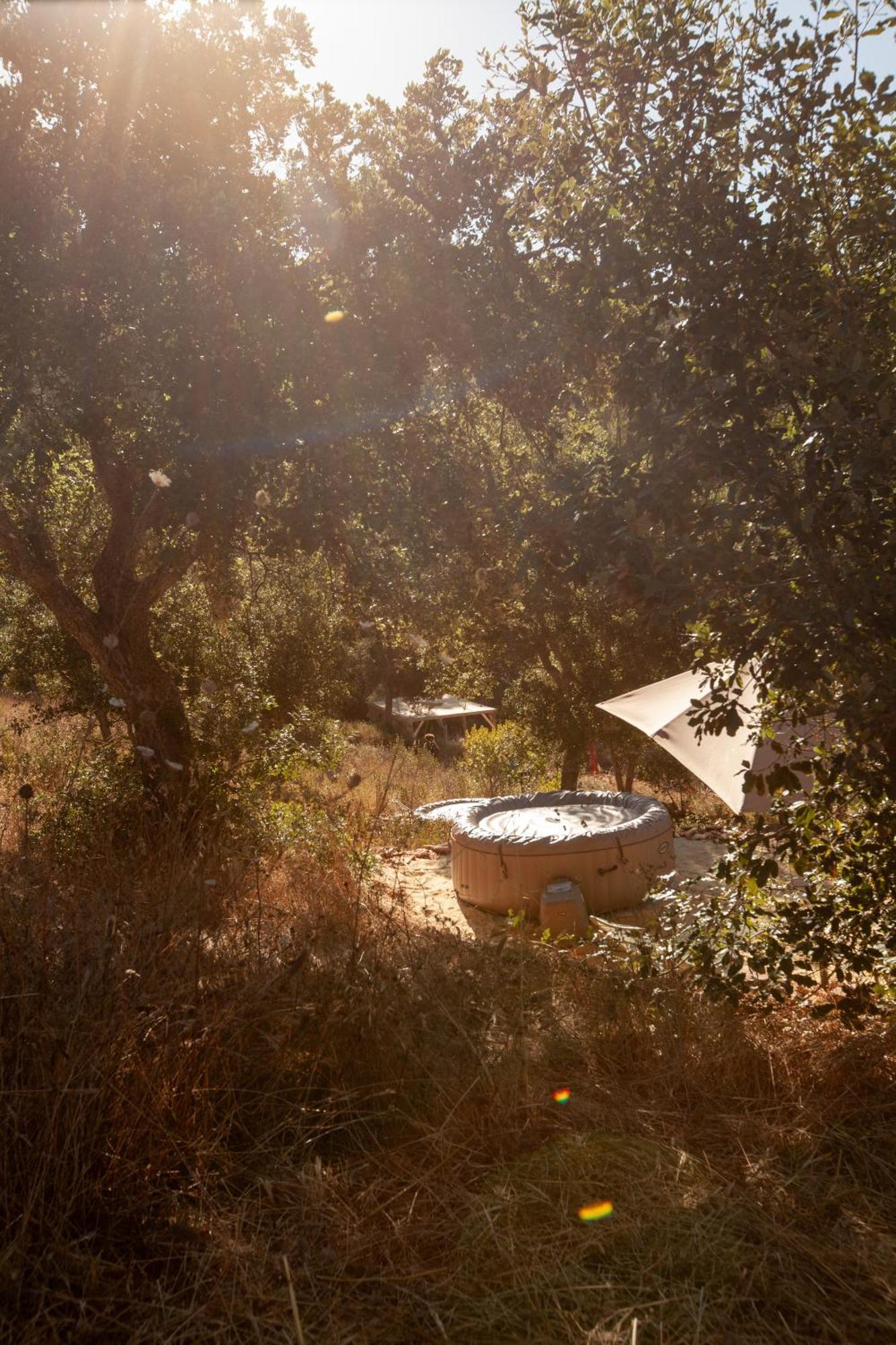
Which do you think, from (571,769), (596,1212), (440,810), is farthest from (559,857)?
(596,1212)

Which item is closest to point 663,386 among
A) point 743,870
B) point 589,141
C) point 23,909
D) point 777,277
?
point 777,277

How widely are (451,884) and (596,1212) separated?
8497mm

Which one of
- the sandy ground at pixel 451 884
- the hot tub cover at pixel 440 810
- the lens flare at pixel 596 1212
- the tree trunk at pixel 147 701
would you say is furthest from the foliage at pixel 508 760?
the lens flare at pixel 596 1212

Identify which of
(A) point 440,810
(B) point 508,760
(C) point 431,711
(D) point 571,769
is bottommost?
(A) point 440,810

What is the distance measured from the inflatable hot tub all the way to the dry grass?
18.3 feet

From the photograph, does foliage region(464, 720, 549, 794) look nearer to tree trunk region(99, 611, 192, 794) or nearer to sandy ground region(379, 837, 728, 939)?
sandy ground region(379, 837, 728, 939)

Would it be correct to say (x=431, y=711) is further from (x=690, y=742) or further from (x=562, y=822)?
(x=690, y=742)

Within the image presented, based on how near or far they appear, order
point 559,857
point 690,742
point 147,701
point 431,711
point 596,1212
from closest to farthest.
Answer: point 596,1212
point 147,701
point 690,742
point 559,857
point 431,711

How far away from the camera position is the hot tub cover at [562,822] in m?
9.62

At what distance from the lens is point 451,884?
441 inches

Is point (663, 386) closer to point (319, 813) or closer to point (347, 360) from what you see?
point (347, 360)

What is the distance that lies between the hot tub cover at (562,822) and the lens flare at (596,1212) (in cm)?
683

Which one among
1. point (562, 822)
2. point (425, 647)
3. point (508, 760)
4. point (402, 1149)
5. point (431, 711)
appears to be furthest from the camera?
point (431, 711)

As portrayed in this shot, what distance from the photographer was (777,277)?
3.57 m
